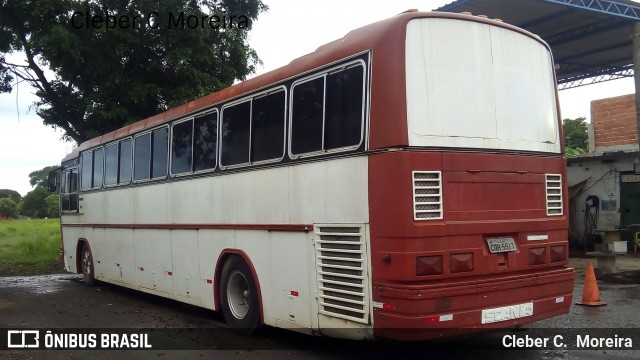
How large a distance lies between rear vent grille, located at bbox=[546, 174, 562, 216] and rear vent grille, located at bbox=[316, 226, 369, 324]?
2205mm

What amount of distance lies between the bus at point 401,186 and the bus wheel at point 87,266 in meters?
6.73

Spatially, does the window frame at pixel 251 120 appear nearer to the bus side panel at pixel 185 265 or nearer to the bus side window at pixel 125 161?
the bus side panel at pixel 185 265

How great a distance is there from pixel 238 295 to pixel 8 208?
7937cm

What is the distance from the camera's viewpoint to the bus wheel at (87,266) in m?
13.1

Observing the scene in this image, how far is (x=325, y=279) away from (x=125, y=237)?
257 inches

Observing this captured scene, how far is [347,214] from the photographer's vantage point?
5.56 meters

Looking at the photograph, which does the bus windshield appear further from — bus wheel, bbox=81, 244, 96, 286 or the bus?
bus wheel, bbox=81, 244, 96, 286

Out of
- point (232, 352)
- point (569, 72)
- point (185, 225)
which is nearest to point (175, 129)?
point (185, 225)

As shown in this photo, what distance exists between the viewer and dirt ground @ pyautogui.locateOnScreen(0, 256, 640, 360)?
6.44 meters

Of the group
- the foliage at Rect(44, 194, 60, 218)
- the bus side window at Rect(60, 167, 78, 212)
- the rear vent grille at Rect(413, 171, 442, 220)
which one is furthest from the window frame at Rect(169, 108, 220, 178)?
the foliage at Rect(44, 194, 60, 218)

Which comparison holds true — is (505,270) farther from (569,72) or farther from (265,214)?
(569,72)

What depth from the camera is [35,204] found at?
77.2 meters

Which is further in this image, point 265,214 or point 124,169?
point 124,169

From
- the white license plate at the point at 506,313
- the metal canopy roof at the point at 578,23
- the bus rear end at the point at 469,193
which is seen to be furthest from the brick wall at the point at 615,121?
the white license plate at the point at 506,313
